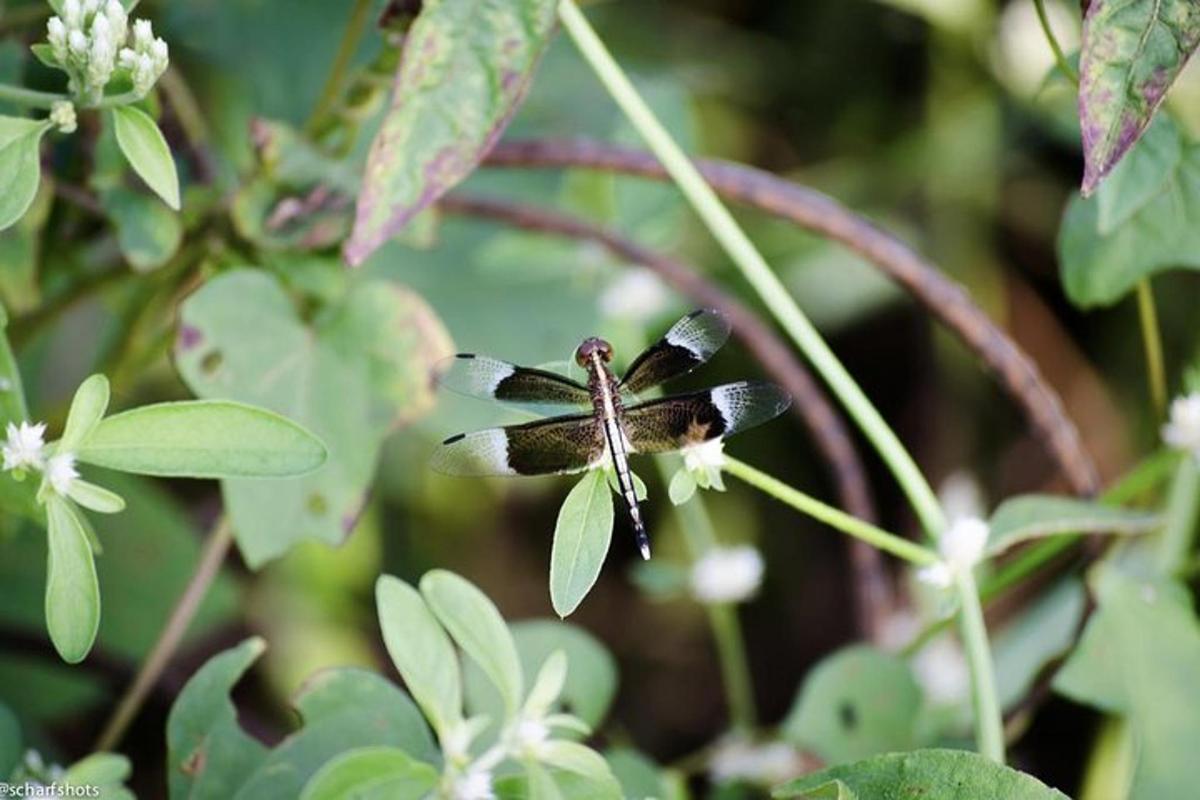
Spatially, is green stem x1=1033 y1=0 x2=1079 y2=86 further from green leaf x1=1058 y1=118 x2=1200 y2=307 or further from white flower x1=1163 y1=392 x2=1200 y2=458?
white flower x1=1163 y1=392 x2=1200 y2=458

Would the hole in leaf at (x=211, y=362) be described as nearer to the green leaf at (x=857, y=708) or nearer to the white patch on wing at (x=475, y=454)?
the white patch on wing at (x=475, y=454)

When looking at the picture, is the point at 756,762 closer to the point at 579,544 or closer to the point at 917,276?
the point at 917,276

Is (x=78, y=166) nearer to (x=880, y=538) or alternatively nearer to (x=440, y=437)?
(x=440, y=437)

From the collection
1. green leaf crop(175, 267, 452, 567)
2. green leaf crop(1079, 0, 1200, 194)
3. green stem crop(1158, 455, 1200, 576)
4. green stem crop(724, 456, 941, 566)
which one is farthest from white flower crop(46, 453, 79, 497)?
green stem crop(1158, 455, 1200, 576)

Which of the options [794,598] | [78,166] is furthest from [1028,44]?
[78,166]

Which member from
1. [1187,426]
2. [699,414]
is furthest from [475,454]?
[1187,426]

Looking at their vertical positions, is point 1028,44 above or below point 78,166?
above

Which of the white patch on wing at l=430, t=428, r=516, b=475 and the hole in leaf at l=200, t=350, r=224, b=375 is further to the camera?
the hole in leaf at l=200, t=350, r=224, b=375
